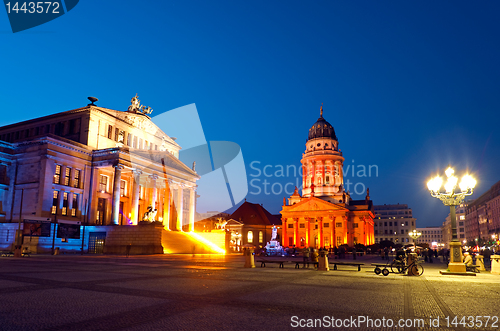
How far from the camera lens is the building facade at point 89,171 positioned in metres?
44.9

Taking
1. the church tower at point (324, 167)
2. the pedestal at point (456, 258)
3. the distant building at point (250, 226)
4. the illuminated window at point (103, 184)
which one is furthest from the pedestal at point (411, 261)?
the church tower at point (324, 167)

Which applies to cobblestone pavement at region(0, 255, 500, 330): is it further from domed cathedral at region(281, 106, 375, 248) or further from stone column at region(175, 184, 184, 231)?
domed cathedral at region(281, 106, 375, 248)

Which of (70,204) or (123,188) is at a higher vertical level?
(123,188)

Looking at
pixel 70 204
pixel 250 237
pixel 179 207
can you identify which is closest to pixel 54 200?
pixel 70 204

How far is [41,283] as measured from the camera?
40.1 ft

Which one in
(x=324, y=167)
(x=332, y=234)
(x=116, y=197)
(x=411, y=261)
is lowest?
(x=411, y=261)

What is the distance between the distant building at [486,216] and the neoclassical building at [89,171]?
8821cm

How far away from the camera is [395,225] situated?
17525 centimetres

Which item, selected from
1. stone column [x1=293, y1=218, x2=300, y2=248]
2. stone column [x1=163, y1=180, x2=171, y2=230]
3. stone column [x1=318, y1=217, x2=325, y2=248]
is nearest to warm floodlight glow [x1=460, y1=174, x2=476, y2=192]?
stone column [x1=163, y1=180, x2=171, y2=230]

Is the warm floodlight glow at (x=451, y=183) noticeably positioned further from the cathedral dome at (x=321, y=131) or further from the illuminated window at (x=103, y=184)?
the cathedral dome at (x=321, y=131)

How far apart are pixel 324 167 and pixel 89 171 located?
74.5 meters

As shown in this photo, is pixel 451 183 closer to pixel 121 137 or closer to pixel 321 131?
pixel 121 137

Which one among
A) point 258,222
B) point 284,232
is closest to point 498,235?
point 284,232

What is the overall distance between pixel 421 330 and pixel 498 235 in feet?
374
